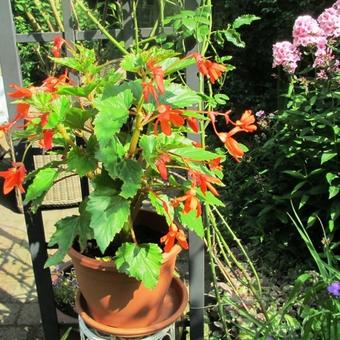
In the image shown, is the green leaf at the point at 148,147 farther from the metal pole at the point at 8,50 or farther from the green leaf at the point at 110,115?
the metal pole at the point at 8,50

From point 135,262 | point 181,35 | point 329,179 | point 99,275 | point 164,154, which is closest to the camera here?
point 164,154

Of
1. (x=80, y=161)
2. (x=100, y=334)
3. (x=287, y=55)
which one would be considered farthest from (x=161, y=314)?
(x=287, y=55)

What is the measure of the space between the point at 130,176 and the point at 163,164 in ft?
0.44

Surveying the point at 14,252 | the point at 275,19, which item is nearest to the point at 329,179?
the point at 14,252

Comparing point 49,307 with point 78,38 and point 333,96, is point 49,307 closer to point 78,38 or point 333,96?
point 78,38

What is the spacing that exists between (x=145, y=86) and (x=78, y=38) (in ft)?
2.32

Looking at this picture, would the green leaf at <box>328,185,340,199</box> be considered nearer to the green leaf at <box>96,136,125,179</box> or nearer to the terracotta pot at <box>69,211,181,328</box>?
the terracotta pot at <box>69,211,181,328</box>

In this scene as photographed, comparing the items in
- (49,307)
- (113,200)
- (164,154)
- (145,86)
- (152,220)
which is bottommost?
(49,307)

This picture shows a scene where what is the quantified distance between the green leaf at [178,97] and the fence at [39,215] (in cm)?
37

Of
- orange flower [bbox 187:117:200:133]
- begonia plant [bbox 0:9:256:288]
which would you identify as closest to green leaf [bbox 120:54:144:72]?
begonia plant [bbox 0:9:256:288]

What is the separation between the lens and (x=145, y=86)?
133cm

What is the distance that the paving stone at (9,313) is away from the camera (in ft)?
8.92

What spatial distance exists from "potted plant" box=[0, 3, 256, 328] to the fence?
29 centimetres

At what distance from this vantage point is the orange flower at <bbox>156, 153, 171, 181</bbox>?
1359 millimetres
